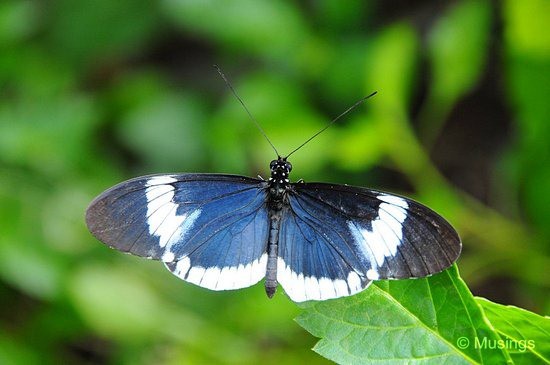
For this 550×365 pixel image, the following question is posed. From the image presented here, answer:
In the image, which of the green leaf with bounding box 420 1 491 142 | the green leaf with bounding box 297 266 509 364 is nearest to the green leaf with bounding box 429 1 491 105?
the green leaf with bounding box 420 1 491 142

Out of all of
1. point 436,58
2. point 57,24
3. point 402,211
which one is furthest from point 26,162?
point 402,211

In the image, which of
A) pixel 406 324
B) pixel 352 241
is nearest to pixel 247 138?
pixel 352 241

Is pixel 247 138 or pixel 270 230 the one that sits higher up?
pixel 247 138

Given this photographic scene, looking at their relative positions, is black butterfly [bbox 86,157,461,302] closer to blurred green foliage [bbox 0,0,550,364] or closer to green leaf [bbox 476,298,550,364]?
green leaf [bbox 476,298,550,364]

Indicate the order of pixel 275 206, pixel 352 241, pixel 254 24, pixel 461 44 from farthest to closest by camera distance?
pixel 254 24, pixel 461 44, pixel 275 206, pixel 352 241

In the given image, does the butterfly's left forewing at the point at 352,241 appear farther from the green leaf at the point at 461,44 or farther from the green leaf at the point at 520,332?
the green leaf at the point at 461,44

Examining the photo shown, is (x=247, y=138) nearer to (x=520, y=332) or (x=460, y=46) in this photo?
(x=460, y=46)

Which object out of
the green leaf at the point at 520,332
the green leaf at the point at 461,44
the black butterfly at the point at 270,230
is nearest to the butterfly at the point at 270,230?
the black butterfly at the point at 270,230
